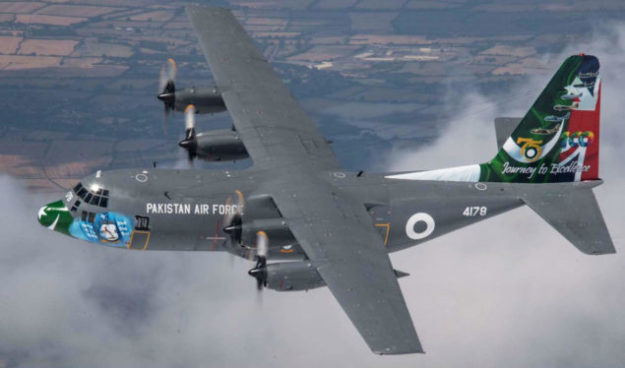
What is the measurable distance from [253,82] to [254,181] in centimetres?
1177

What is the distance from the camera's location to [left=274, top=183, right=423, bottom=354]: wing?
50438 millimetres

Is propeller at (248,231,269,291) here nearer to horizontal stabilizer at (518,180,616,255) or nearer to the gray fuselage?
the gray fuselage

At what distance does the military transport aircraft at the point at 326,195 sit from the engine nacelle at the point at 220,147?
0.06 m

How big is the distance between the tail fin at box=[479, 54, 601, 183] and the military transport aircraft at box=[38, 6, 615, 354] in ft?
0.20

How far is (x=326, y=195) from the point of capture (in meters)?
62.2

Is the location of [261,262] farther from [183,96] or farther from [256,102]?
[183,96]

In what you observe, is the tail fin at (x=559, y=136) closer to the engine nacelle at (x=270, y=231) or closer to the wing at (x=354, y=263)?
the wing at (x=354, y=263)

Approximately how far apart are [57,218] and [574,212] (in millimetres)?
30506

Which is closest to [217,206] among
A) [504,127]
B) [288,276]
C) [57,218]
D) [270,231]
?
[270,231]

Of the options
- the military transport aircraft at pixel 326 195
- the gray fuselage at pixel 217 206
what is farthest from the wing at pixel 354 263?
the gray fuselage at pixel 217 206

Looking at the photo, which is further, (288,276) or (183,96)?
(183,96)

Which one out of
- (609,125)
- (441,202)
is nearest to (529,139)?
(441,202)

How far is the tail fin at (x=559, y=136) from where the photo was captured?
64.2 m

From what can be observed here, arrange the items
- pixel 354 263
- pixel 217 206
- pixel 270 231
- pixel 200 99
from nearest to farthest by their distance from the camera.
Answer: pixel 354 263
pixel 270 231
pixel 217 206
pixel 200 99
